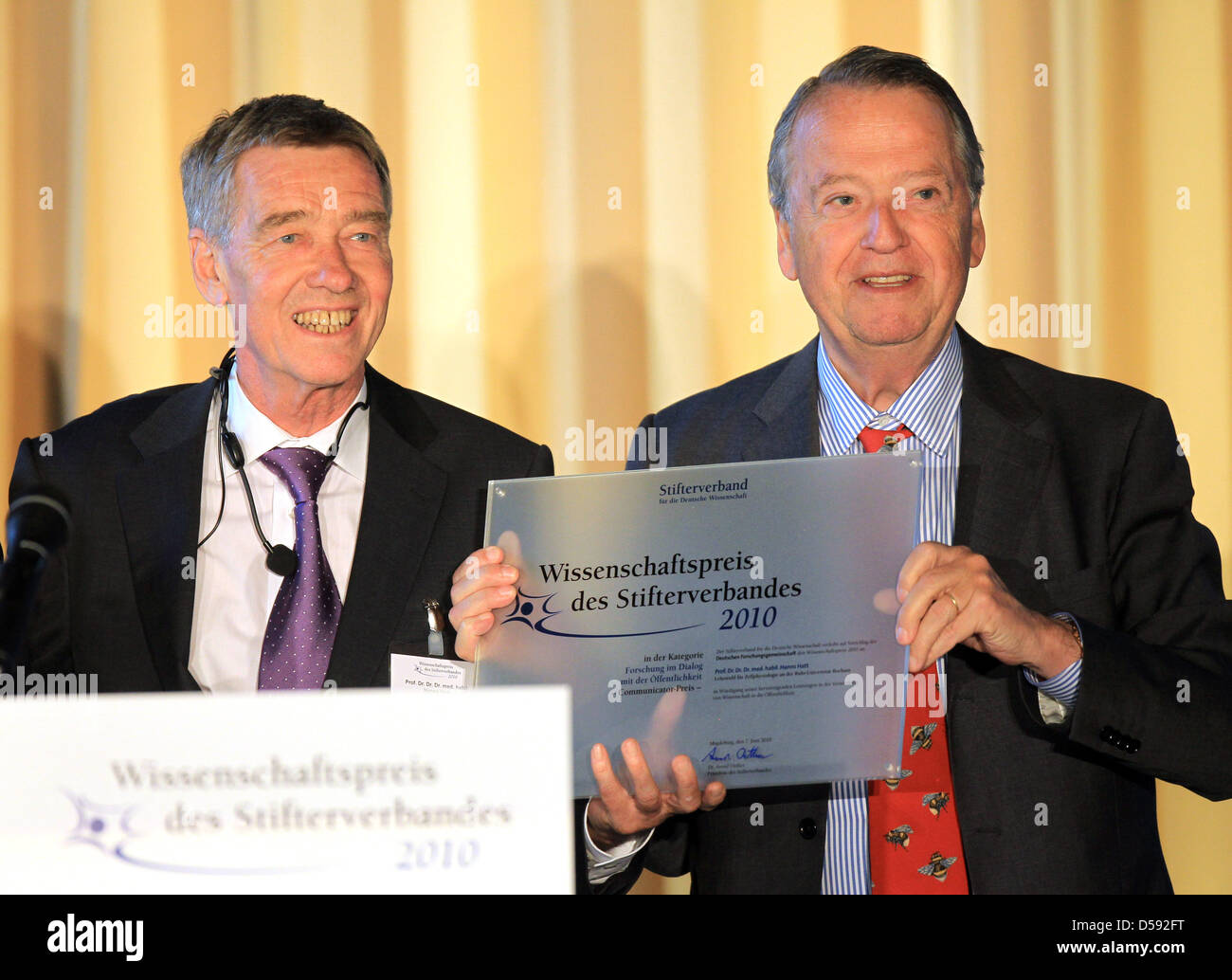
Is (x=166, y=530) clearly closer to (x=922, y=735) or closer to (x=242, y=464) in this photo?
(x=242, y=464)

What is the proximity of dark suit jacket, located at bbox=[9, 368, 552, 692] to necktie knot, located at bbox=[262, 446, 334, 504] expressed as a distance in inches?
3.8

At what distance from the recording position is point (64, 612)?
2.59 meters

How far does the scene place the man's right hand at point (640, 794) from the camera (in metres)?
2.22

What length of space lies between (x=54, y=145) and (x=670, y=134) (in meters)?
1.53

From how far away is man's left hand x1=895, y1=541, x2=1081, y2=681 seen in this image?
2.18m

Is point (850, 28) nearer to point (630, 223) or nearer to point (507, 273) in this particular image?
point (630, 223)

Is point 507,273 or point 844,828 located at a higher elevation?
point 507,273

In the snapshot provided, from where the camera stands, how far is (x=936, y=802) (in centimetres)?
239

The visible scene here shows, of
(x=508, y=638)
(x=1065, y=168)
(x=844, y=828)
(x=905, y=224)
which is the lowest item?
(x=844, y=828)

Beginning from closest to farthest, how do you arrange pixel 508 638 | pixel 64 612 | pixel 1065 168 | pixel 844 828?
pixel 508 638, pixel 844 828, pixel 64 612, pixel 1065 168

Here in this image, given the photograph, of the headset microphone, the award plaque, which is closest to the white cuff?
the award plaque

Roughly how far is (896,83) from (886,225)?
12.0 inches

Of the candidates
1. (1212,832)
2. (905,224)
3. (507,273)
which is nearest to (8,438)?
(507,273)

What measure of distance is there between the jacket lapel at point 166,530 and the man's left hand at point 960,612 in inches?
54.3
